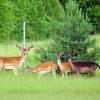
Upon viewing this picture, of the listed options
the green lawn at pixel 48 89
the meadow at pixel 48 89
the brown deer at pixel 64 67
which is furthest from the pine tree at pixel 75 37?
the green lawn at pixel 48 89

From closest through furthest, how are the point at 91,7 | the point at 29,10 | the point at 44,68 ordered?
the point at 44,68, the point at 29,10, the point at 91,7

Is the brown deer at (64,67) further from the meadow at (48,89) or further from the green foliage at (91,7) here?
the green foliage at (91,7)

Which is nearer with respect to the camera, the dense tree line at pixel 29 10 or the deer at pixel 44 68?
the deer at pixel 44 68

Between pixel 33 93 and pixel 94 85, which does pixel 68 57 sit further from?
pixel 33 93

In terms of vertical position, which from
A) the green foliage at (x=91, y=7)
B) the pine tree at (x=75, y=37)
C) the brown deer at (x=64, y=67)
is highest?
the pine tree at (x=75, y=37)

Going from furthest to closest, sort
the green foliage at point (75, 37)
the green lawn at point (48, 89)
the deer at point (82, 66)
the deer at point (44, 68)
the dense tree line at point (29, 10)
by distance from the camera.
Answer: the dense tree line at point (29, 10) → the green foliage at point (75, 37) → the deer at point (82, 66) → the deer at point (44, 68) → the green lawn at point (48, 89)

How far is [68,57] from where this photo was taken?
23.0m

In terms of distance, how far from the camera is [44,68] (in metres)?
21.1

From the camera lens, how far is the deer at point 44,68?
21094 mm

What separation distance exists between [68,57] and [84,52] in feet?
2.52

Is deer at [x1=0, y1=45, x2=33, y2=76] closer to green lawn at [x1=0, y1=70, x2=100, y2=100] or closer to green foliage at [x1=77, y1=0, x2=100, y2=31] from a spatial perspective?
green lawn at [x1=0, y1=70, x2=100, y2=100]

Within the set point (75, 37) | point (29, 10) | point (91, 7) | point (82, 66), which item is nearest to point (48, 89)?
point (82, 66)

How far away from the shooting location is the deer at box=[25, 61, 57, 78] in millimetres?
21094

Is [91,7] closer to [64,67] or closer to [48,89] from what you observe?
[64,67]
